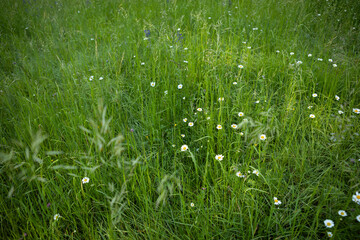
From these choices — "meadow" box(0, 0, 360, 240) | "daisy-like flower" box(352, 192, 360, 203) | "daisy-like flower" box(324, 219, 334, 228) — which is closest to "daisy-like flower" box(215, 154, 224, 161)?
"meadow" box(0, 0, 360, 240)

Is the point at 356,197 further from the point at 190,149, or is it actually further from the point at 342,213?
the point at 190,149

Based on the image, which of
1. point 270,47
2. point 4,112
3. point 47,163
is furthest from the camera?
point 270,47

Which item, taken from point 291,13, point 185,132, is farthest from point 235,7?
point 185,132

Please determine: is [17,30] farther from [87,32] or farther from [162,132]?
[162,132]

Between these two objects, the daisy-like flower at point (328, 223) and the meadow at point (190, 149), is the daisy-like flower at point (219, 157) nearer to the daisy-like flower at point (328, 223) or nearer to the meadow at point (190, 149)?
the meadow at point (190, 149)

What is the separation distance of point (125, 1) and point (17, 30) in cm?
222

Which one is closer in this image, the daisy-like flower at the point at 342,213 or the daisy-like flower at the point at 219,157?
the daisy-like flower at the point at 342,213

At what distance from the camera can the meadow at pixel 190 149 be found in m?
1.27

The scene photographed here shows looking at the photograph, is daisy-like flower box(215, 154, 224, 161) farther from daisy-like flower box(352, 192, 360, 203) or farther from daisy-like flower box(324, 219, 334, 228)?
daisy-like flower box(352, 192, 360, 203)

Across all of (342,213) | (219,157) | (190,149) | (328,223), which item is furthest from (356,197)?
(190,149)

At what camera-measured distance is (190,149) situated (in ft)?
5.70

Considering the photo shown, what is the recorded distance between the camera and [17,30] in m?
4.09

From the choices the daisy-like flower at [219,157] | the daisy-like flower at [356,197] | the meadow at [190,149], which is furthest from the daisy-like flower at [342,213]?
the daisy-like flower at [219,157]

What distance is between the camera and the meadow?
1272 millimetres
